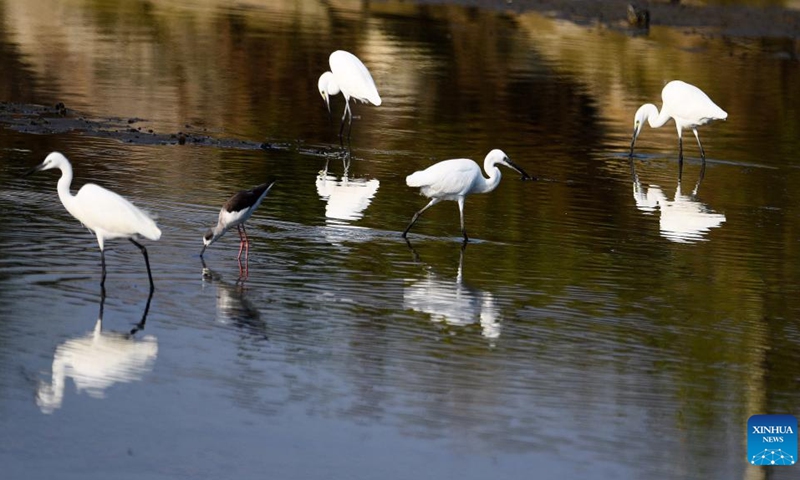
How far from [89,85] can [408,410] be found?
1653 centimetres

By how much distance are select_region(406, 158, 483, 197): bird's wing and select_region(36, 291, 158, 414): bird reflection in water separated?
14.4 feet

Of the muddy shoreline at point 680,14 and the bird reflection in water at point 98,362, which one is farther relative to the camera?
the muddy shoreline at point 680,14

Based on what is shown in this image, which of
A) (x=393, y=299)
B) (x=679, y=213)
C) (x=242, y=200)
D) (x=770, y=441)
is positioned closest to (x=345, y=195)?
(x=242, y=200)

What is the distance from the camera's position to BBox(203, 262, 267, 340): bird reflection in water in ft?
34.7

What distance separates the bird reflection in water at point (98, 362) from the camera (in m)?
8.84

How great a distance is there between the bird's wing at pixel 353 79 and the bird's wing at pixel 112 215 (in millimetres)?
9624

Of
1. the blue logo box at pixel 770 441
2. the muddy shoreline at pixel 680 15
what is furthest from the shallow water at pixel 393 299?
the muddy shoreline at pixel 680 15

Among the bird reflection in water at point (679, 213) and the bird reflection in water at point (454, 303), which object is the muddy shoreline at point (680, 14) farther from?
the bird reflection in water at point (454, 303)

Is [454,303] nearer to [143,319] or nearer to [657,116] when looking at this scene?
[143,319]

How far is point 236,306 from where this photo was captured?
1113 centimetres

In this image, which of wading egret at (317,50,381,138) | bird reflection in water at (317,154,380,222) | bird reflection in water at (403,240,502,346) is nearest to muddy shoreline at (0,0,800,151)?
wading egret at (317,50,381,138)

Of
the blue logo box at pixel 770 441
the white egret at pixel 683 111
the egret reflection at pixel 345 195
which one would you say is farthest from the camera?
the white egret at pixel 683 111

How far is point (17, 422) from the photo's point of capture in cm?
827

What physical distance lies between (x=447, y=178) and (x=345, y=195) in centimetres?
240
